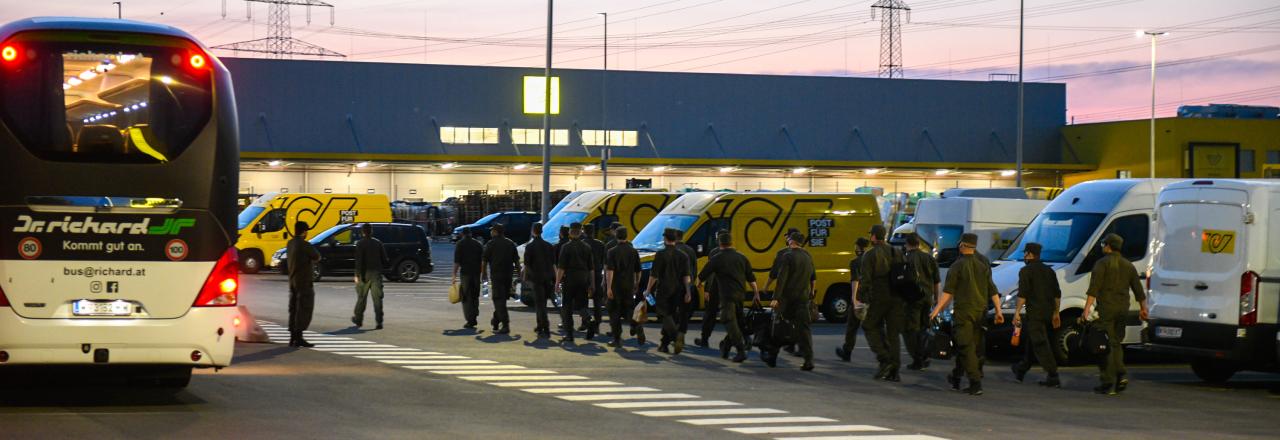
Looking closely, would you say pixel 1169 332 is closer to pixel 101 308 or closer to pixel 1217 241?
pixel 1217 241

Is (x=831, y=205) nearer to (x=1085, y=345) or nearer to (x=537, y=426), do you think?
(x=1085, y=345)

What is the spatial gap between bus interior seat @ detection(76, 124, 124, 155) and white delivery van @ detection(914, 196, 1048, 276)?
16.8m

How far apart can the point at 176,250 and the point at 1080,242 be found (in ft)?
39.1

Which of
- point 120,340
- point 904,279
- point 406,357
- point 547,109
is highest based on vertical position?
point 547,109

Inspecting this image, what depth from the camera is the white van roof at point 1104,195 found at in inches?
784

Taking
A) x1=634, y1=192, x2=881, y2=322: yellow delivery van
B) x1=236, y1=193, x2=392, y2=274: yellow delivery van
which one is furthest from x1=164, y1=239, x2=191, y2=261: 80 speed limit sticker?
x1=236, y1=193, x2=392, y2=274: yellow delivery van

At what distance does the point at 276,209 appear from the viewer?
39.9 metres

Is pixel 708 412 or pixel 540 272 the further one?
pixel 540 272

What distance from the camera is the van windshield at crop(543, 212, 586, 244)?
1208 inches

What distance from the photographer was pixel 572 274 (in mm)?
21562

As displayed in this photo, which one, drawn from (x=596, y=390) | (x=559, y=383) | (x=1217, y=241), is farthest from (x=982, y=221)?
(x=596, y=390)

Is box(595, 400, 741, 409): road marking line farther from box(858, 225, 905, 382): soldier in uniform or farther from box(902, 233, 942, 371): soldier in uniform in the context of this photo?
box(902, 233, 942, 371): soldier in uniform

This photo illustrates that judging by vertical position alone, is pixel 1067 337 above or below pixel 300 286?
below

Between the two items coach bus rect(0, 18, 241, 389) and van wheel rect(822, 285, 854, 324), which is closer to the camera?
coach bus rect(0, 18, 241, 389)
